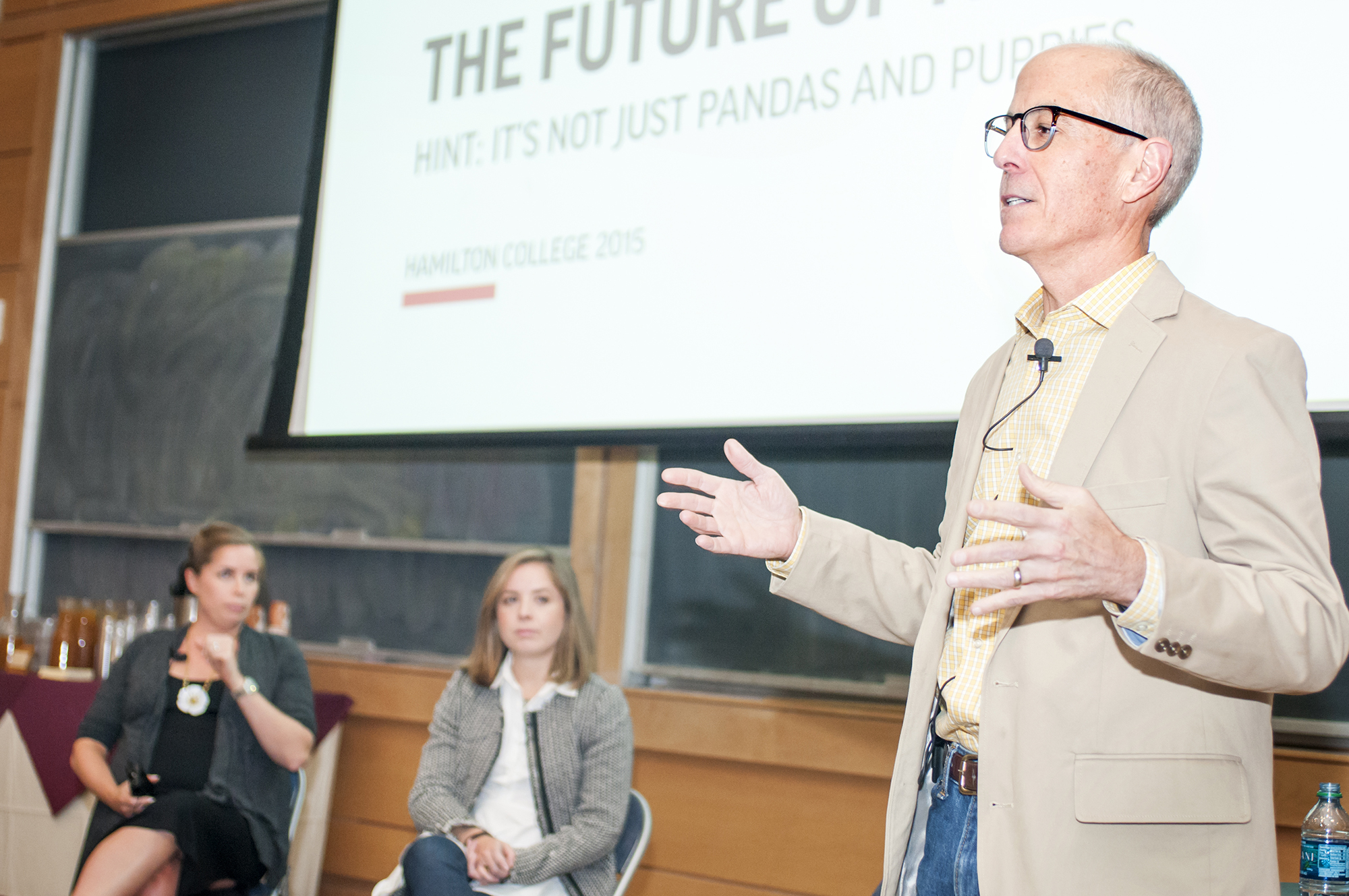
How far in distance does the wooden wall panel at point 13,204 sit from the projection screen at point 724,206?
63.9 inches

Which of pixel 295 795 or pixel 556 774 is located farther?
pixel 295 795

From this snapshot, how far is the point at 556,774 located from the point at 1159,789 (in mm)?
1570

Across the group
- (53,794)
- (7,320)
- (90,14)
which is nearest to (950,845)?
(53,794)

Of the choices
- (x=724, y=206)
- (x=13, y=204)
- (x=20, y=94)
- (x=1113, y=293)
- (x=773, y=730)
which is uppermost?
(x=20, y=94)

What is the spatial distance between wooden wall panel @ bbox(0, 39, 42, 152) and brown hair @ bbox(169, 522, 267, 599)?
88.8 inches

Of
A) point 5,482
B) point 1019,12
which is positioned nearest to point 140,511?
point 5,482

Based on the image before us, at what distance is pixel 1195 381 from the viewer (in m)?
1.14

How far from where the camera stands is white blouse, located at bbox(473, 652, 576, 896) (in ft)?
7.93

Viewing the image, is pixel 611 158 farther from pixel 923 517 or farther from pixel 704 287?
pixel 923 517

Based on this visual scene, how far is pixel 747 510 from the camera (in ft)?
4.45

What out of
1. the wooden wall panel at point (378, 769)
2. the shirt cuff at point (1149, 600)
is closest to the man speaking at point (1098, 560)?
the shirt cuff at point (1149, 600)

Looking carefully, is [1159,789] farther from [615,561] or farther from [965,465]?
[615,561]

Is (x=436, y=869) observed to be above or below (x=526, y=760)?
below

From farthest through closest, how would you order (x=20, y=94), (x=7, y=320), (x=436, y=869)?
(x=20, y=94) < (x=7, y=320) < (x=436, y=869)
